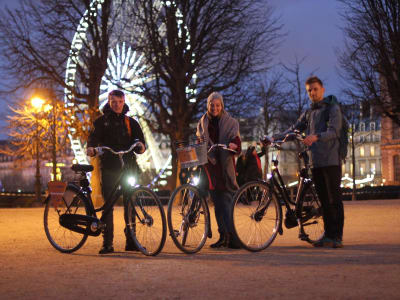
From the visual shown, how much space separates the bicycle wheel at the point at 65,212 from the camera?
26.1ft

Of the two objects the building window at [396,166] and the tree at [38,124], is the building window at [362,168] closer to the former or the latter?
the building window at [396,166]

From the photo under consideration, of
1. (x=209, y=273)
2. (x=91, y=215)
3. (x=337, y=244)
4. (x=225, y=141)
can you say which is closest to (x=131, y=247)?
(x=91, y=215)

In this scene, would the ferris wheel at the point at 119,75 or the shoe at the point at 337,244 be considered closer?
the shoe at the point at 337,244

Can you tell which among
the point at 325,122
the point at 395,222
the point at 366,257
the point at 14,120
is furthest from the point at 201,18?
the point at 366,257

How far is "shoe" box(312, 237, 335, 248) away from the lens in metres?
8.00

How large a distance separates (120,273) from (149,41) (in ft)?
60.7

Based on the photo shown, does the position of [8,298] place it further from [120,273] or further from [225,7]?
[225,7]

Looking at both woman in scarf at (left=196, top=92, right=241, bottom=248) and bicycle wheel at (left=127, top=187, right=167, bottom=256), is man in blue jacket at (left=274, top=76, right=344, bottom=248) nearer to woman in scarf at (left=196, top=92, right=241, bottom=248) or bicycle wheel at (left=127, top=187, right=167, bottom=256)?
woman in scarf at (left=196, top=92, right=241, bottom=248)

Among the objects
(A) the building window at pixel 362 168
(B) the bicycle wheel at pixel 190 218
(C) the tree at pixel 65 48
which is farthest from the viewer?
A: (A) the building window at pixel 362 168

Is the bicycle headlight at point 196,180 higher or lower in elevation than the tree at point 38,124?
lower

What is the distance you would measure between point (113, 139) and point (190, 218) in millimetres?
1326

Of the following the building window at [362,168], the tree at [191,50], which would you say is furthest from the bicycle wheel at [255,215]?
the building window at [362,168]

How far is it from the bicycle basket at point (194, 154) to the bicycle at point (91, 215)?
1.85ft

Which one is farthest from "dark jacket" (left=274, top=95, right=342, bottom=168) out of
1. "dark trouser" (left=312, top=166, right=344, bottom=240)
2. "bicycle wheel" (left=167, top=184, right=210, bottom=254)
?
"bicycle wheel" (left=167, top=184, right=210, bottom=254)
